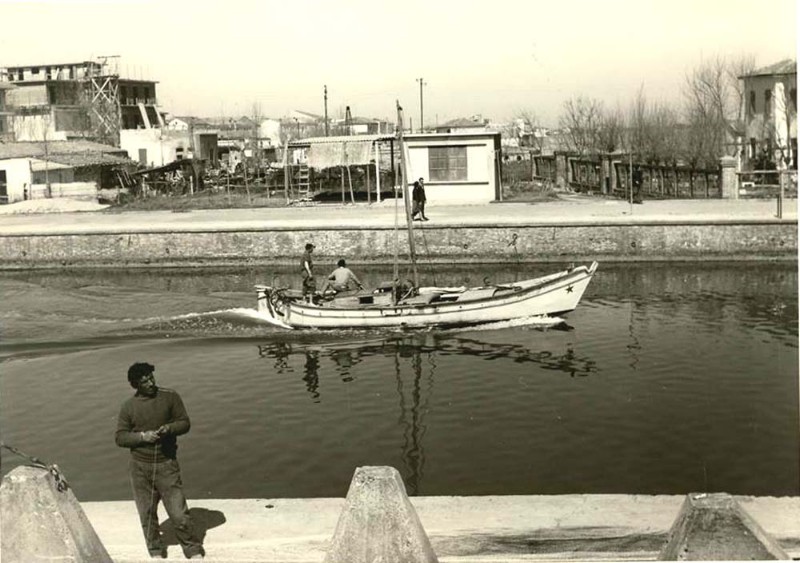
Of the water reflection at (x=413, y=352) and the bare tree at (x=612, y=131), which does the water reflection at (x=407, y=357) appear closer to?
the water reflection at (x=413, y=352)

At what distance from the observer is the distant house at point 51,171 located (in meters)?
52.8

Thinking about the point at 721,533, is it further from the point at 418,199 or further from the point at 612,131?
the point at 612,131

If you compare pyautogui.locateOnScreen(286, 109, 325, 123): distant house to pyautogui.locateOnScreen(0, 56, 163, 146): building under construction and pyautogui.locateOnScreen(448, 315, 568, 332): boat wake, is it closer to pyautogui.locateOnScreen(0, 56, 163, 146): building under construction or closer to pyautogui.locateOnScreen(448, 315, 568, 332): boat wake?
pyautogui.locateOnScreen(0, 56, 163, 146): building under construction

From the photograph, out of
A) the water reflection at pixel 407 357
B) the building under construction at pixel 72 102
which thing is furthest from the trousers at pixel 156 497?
the building under construction at pixel 72 102

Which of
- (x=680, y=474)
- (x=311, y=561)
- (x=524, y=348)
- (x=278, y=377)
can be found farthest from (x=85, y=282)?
(x=311, y=561)

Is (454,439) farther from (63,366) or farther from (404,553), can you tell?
(63,366)

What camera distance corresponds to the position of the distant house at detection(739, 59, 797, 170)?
42.7m

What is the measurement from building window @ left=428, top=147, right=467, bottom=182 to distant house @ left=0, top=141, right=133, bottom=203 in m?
21.3

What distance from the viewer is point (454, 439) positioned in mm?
15188

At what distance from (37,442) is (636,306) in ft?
55.0

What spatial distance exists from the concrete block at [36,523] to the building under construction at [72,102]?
75666mm

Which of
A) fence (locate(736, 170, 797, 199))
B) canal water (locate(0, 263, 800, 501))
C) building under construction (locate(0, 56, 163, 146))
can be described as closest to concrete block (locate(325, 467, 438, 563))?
canal water (locate(0, 263, 800, 501))

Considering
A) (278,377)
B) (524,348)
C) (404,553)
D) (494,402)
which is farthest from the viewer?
(524,348)

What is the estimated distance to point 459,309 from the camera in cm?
2345
